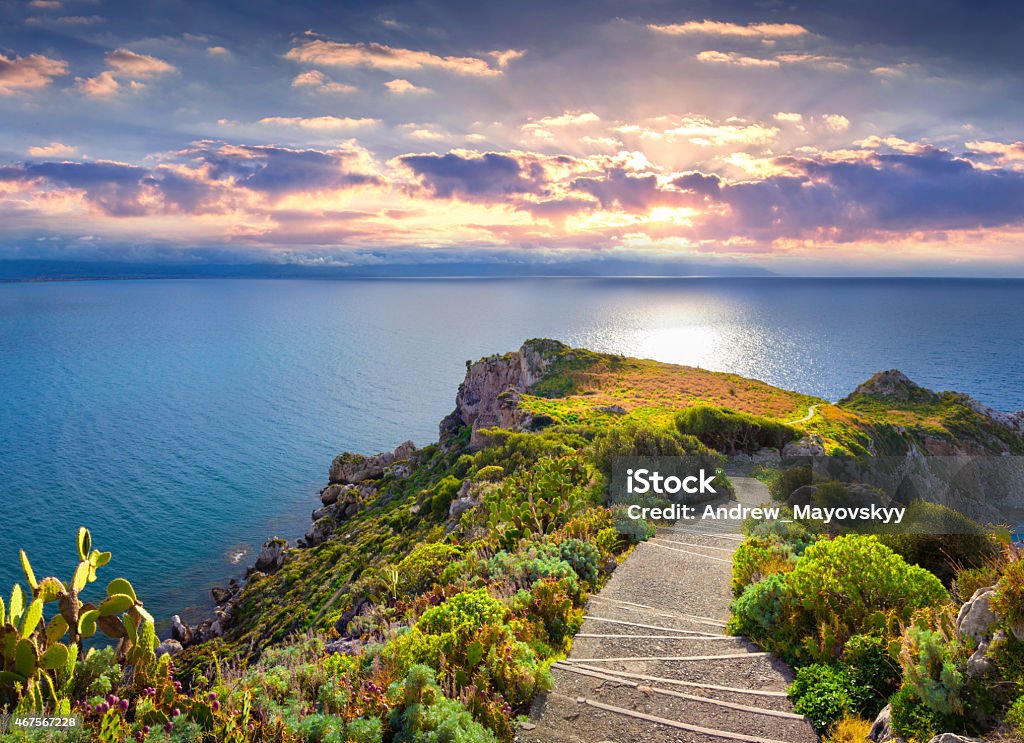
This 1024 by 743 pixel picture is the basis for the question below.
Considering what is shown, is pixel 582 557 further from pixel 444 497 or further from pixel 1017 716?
pixel 444 497

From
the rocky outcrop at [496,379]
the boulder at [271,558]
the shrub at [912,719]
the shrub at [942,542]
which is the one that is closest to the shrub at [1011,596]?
the shrub at [912,719]

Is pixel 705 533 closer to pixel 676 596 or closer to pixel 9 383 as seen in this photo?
pixel 676 596

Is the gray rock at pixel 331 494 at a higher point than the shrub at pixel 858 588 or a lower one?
lower

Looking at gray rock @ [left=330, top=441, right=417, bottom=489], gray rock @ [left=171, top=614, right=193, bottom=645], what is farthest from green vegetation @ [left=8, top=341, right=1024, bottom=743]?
gray rock @ [left=330, top=441, right=417, bottom=489]

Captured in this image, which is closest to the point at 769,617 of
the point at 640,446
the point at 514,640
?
the point at 514,640

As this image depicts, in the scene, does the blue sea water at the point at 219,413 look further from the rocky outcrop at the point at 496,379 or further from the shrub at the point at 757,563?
the shrub at the point at 757,563

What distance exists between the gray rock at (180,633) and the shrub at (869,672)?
147 ft

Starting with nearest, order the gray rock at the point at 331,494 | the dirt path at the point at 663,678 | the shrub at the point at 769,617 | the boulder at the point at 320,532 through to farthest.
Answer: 1. the dirt path at the point at 663,678
2. the shrub at the point at 769,617
3. the boulder at the point at 320,532
4. the gray rock at the point at 331,494

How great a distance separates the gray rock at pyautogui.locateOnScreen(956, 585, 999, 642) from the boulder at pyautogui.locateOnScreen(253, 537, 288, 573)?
51478mm

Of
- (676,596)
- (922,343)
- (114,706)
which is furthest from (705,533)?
(922,343)

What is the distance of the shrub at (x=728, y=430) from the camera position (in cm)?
3092

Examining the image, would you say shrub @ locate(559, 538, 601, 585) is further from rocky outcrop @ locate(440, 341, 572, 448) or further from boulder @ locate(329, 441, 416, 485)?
boulder @ locate(329, 441, 416, 485)

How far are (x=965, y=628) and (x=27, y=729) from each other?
475 inches

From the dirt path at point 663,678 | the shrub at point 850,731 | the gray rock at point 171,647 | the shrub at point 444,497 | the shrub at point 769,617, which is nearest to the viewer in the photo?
the shrub at point 850,731
